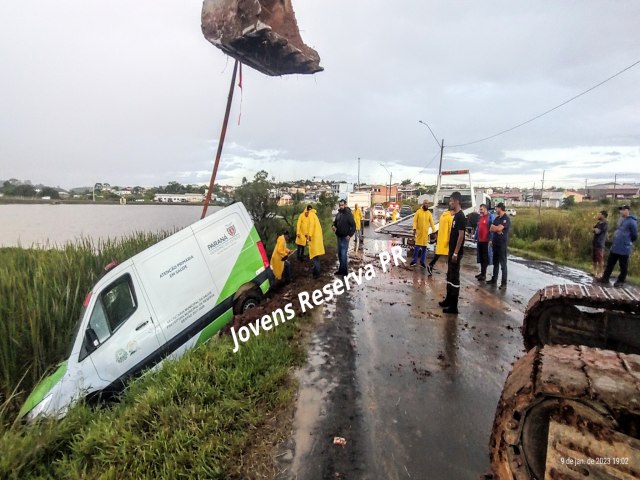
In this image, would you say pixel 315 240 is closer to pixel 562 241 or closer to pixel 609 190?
pixel 562 241

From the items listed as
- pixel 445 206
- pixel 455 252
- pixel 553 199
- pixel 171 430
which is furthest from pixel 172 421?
pixel 553 199

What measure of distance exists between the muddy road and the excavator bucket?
10.9ft

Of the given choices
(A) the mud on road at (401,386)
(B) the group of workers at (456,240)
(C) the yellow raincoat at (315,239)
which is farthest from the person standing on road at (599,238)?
(C) the yellow raincoat at (315,239)

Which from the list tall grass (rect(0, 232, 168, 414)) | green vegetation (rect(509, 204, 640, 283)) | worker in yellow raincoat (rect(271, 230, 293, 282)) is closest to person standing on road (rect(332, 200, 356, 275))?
worker in yellow raincoat (rect(271, 230, 293, 282))

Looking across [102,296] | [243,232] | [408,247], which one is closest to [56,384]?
[102,296]

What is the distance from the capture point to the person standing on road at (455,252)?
5910 millimetres

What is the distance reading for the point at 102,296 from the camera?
4668mm

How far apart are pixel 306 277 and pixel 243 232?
9.30 feet

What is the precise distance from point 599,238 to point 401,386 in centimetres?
869

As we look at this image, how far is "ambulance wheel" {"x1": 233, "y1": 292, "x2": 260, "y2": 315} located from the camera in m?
6.23

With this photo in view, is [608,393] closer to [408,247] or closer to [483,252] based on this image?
[483,252]

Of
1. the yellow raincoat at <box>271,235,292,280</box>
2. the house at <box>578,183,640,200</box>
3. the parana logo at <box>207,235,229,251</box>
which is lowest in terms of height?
the yellow raincoat at <box>271,235,292,280</box>

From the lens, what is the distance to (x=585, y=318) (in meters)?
3.54

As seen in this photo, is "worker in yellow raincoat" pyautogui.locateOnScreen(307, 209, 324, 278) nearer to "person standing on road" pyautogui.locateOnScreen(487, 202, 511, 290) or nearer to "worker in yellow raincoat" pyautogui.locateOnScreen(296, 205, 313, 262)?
"worker in yellow raincoat" pyautogui.locateOnScreen(296, 205, 313, 262)
